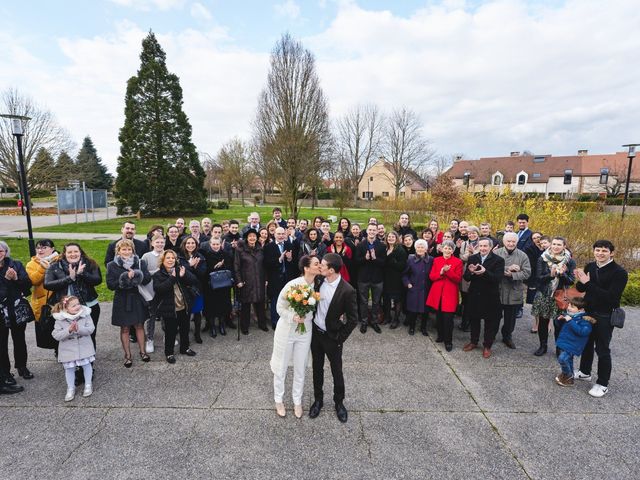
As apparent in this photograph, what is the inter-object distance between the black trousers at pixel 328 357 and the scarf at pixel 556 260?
3.89 meters

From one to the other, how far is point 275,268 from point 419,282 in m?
2.71

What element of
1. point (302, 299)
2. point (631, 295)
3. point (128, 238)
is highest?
point (128, 238)

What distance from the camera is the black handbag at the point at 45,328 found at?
14.9ft

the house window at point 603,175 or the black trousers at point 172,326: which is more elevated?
the house window at point 603,175

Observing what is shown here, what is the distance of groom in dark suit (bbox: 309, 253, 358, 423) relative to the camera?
366 cm

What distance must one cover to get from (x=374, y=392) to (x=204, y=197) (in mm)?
28825

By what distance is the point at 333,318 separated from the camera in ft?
12.1

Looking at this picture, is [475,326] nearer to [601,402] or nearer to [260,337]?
[601,402]

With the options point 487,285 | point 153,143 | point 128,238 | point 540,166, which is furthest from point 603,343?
point 540,166

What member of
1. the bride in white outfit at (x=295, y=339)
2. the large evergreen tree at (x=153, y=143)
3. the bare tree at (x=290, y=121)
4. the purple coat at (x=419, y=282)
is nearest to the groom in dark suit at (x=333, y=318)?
the bride in white outfit at (x=295, y=339)

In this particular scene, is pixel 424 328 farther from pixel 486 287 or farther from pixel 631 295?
pixel 631 295

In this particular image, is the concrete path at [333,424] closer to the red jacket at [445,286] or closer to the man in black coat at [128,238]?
the red jacket at [445,286]

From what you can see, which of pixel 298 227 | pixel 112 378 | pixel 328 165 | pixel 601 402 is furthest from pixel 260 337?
pixel 328 165

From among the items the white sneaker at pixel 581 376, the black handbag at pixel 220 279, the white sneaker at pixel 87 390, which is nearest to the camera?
the white sneaker at pixel 87 390
